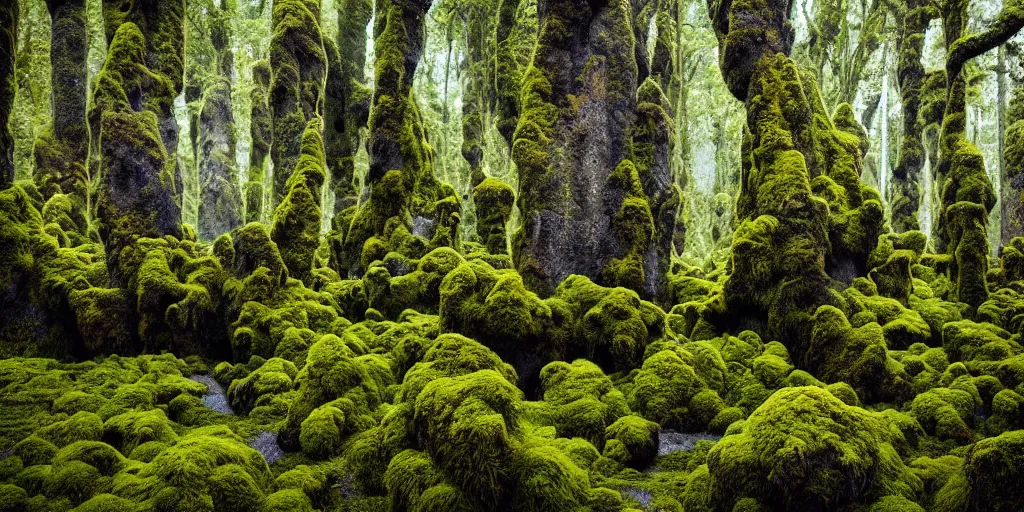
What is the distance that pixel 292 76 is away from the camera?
73.7 feet

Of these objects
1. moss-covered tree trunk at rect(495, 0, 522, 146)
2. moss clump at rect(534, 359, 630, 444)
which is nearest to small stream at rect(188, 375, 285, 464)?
moss clump at rect(534, 359, 630, 444)

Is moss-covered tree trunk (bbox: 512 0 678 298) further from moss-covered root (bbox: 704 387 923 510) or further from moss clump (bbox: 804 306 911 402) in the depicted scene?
moss-covered root (bbox: 704 387 923 510)

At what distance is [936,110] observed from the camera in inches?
1046

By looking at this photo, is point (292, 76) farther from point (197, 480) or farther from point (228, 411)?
point (197, 480)

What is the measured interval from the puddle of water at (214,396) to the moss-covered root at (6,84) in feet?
18.4

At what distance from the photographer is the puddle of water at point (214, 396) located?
11.2 metres

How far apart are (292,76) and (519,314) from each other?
578 inches

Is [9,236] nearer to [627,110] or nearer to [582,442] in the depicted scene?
[582,442]

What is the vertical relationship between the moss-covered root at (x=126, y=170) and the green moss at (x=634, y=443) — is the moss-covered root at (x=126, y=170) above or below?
above

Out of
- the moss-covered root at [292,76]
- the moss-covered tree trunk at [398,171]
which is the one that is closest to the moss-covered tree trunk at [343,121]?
the moss-covered root at [292,76]

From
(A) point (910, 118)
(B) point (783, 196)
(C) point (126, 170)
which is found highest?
(A) point (910, 118)

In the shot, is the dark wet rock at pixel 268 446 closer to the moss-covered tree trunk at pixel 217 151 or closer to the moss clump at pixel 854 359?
the moss clump at pixel 854 359

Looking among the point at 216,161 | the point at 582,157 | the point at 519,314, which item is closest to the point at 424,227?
the point at 582,157

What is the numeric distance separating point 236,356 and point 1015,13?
54.3 ft
